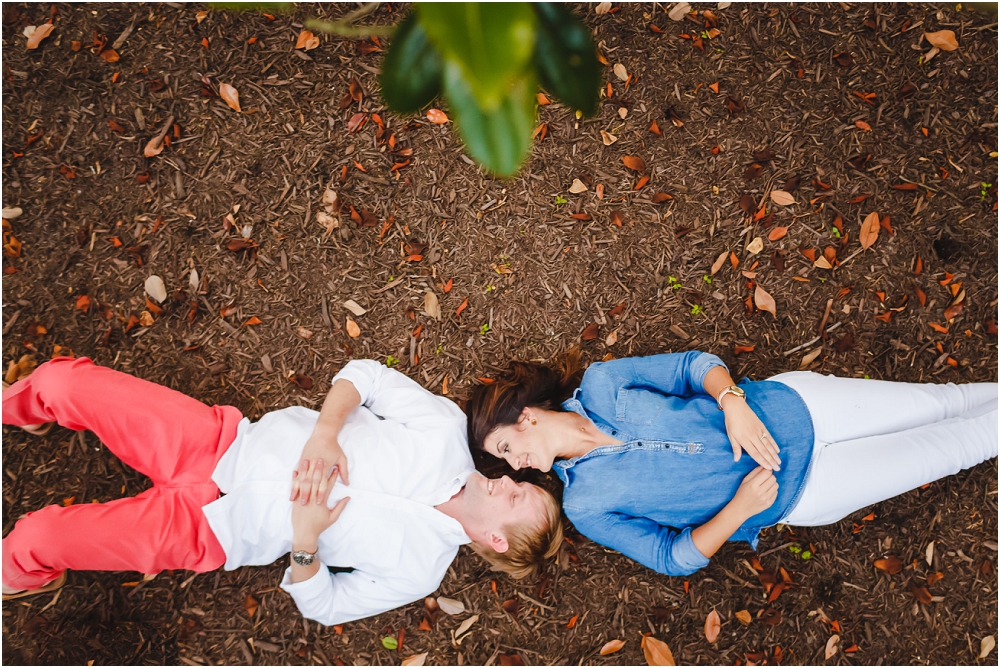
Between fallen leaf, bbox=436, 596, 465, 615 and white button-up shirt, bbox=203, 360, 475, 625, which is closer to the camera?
white button-up shirt, bbox=203, 360, 475, 625

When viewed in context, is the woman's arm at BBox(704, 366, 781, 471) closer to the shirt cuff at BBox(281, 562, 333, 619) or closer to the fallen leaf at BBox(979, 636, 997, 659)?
the fallen leaf at BBox(979, 636, 997, 659)

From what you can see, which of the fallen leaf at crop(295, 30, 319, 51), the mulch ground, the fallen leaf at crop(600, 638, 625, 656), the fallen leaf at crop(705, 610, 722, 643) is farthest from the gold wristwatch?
the fallen leaf at crop(295, 30, 319, 51)

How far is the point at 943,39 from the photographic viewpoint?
303 cm

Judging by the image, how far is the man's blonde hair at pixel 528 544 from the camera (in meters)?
2.50

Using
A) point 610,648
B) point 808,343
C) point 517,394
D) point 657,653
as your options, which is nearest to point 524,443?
point 517,394

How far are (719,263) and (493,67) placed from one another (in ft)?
8.74

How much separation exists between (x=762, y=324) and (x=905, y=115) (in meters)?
1.30

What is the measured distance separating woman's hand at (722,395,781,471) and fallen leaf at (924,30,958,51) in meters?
2.25

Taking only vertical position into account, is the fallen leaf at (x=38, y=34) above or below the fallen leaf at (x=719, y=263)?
above

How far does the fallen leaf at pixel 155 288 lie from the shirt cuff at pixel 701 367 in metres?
2.55

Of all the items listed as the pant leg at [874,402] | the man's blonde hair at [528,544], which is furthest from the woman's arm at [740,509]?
the man's blonde hair at [528,544]

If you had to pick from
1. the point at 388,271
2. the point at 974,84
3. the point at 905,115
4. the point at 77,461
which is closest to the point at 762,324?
the point at 905,115

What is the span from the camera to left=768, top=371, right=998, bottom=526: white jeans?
8.22 ft

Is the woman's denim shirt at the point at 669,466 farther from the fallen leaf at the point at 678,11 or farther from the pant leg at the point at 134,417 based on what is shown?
the fallen leaf at the point at 678,11
